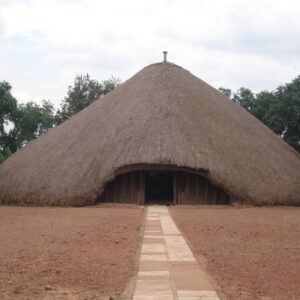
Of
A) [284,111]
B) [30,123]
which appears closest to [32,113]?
[30,123]

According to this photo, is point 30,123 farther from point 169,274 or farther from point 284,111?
point 169,274

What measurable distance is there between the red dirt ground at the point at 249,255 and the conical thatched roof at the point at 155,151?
195 inches

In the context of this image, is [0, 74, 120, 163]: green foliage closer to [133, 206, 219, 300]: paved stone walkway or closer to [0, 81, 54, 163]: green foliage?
[0, 81, 54, 163]: green foliage

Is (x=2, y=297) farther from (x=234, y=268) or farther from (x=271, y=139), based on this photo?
(x=271, y=139)

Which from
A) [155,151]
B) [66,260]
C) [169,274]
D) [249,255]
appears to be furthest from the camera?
[155,151]

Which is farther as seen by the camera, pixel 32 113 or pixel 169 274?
pixel 32 113

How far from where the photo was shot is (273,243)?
6.81 meters

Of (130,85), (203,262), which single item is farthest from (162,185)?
(203,262)

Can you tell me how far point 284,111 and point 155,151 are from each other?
1305 centimetres

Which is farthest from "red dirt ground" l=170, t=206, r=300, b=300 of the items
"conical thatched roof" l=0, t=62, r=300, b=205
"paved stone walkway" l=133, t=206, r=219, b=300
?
"conical thatched roof" l=0, t=62, r=300, b=205

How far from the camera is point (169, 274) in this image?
177 inches

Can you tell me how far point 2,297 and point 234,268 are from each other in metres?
2.54

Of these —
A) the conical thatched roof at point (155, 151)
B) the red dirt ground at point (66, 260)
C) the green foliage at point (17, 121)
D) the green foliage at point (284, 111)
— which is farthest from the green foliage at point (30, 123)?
the red dirt ground at point (66, 260)

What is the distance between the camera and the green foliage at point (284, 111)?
24.5 m
